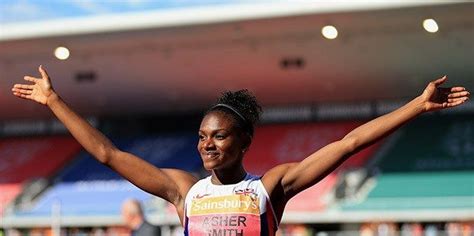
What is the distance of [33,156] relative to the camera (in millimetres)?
22281

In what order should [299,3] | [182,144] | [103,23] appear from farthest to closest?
[182,144] < [103,23] < [299,3]

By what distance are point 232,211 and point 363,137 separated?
0.60 m

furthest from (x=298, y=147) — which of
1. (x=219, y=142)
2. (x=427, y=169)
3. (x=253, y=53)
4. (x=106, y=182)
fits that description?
(x=219, y=142)

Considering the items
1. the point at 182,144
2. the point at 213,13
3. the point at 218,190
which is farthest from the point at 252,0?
the point at 218,190

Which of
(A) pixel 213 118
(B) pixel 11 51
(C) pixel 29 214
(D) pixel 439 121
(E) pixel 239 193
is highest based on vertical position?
(B) pixel 11 51

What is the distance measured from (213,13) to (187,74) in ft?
9.81

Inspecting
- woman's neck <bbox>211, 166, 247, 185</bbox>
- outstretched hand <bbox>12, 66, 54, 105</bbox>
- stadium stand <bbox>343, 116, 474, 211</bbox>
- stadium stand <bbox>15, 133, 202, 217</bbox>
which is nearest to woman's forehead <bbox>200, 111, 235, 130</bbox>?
woman's neck <bbox>211, 166, 247, 185</bbox>

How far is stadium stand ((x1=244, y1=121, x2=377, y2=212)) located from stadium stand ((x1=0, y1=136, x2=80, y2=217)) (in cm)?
407

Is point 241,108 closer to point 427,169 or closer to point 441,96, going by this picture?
point 441,96

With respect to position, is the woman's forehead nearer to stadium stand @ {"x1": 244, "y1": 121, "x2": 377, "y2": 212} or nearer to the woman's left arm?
the woman's left arm

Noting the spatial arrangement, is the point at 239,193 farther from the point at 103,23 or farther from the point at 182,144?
the point at 182,144

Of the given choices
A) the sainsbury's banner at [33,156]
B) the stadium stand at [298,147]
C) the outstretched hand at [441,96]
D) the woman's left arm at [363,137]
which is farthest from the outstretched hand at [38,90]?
the sainsbury's banner at [33,156]

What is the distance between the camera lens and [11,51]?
19062mm

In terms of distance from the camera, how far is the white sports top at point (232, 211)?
14.3 ft
